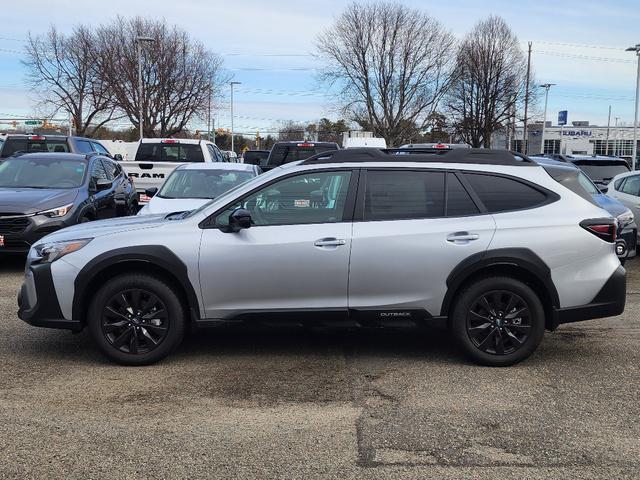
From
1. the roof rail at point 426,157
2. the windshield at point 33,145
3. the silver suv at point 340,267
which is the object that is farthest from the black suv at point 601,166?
the windshield at point 33,145

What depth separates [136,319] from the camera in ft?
16.3

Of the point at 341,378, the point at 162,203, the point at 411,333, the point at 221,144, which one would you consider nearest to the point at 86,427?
the point at 341,378

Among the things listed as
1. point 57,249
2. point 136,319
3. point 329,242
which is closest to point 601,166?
point 329,242

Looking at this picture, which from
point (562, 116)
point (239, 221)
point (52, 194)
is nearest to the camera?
point (239, 221)

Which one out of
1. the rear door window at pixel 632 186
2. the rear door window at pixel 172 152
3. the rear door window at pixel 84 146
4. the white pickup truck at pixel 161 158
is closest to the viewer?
the rear door window at pixel 632 186

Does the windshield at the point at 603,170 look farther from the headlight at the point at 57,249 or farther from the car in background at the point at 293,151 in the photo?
the headlight at the point at 57,249

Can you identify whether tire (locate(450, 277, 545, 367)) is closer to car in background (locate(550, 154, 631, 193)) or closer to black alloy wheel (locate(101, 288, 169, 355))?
black alloy wheel (locate(101, 288, 169, 355))

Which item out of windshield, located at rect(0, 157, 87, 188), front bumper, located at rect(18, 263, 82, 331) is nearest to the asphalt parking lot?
front bumper, located at rect(18, 263, 82, 331)

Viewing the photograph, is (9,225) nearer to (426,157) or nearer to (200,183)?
(200,183)

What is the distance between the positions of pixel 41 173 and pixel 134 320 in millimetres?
5901

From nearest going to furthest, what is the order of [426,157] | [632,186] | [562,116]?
1. [426,157]
2. [632,186]
3. [562,116]

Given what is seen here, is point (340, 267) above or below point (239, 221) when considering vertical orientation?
below

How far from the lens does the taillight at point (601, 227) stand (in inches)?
197

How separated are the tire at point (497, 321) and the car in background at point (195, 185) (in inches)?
200
